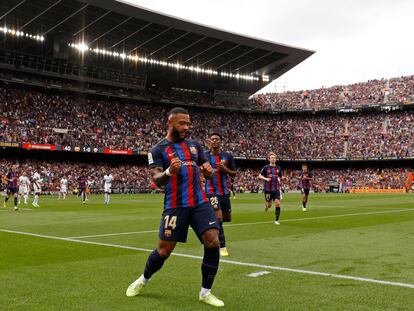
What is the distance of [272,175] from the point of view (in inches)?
632

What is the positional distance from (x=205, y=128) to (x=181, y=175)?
207ft

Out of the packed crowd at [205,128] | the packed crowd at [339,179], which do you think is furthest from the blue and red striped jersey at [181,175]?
the packed crowd at [339,179]

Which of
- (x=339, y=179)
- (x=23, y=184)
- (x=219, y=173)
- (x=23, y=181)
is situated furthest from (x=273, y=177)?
(x=339, y=179)

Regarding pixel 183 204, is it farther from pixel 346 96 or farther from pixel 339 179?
pixel 346 96

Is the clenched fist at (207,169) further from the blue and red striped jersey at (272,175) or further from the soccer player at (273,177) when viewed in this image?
the blue and red striped jersey at (272,175)

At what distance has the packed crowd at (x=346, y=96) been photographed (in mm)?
71750

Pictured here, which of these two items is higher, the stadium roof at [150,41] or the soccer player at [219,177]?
the stadium roof at [150,41]

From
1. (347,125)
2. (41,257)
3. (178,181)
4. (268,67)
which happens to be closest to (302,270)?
(178,181)

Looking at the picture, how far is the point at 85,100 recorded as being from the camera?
60688 millimetres

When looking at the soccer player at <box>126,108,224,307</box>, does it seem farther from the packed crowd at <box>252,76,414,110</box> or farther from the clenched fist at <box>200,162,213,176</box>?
the packed crowd at <box>252,76,414,110</box>

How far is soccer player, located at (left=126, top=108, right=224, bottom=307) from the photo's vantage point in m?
5.64

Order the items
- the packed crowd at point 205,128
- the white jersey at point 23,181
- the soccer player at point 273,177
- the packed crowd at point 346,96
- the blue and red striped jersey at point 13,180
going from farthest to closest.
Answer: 1. the packed crowd at point 346,96
2. the packed crowd at point 205,128
3. the white jersey at point 23,181
4. the blue and red striped jersey at point 13,180
5. the soccer player at point 273,177

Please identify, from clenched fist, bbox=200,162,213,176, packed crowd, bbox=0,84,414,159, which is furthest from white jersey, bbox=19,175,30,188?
clenched fist, bbox=200,162,213,176

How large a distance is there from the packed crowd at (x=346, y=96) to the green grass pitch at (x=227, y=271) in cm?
6340
